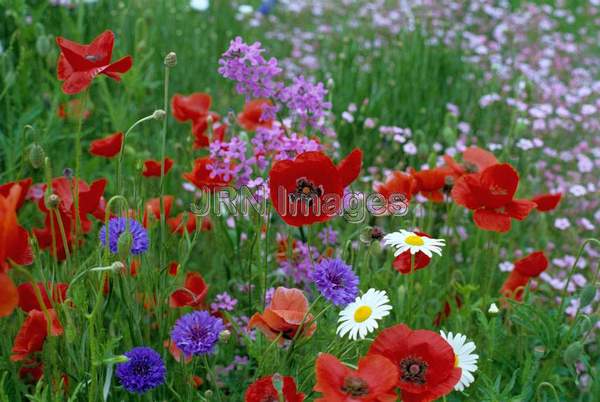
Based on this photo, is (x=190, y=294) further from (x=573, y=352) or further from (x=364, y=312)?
(x=573, y=352)

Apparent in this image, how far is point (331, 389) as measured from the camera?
105 centimetres

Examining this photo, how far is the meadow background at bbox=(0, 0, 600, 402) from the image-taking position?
1.43 meters

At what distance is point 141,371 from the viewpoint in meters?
1.25

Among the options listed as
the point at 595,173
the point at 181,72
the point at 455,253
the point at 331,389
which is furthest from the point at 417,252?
the point at 181,72

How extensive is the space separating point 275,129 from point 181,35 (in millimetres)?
1948

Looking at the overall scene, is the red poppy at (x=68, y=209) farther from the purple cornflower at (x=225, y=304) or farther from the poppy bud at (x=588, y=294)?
the poppy bud at (x=588, y=294)

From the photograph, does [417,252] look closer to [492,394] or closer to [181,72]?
[492,394]

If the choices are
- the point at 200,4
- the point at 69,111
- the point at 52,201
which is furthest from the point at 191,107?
the point at 200,4

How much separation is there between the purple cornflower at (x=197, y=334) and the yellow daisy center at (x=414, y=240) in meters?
0.33

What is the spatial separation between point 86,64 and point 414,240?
598 millimetres

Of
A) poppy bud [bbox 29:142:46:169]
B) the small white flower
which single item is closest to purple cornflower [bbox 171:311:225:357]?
poppy bud [bbox 29:142:46:169]

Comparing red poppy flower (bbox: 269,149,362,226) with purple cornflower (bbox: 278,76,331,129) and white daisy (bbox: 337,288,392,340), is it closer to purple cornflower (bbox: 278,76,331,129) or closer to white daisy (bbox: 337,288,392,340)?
white daisy (bbox: 337,288,392,340)

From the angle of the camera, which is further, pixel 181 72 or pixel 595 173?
pixel 181 72

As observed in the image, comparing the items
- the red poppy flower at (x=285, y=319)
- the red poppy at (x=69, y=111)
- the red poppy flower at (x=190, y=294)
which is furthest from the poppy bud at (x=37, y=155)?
the red poppy at (x=69, y=111)
